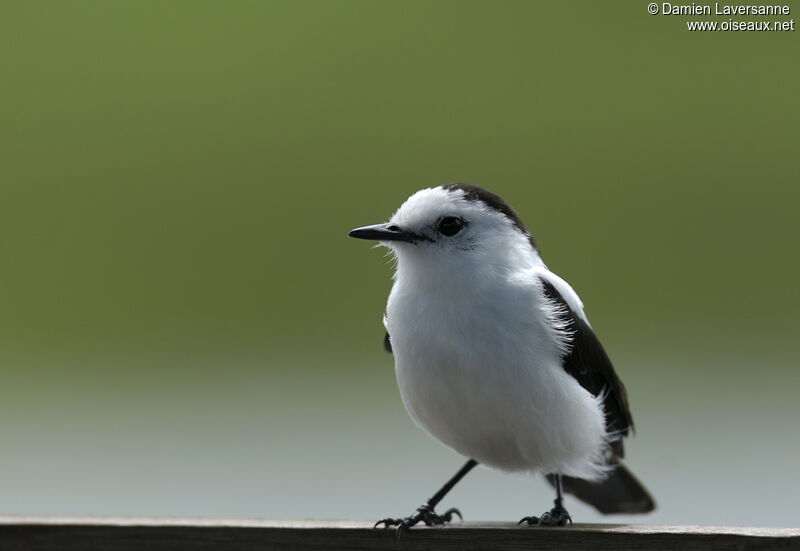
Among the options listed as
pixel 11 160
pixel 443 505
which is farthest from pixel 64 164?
pixel 443 505

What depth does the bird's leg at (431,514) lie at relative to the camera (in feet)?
9.33

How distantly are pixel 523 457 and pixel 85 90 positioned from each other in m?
3.52

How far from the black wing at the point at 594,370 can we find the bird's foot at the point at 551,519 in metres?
0.34

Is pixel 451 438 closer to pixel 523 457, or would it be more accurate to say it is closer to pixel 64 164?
pixel 523 457

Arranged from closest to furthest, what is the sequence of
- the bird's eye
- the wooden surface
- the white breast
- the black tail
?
the wooden surface, the white breast, the bird's eye, the black tail

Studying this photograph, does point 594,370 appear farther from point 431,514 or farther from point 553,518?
point 431,514

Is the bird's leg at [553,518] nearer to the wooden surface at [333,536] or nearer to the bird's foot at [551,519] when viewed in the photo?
the bird's foot at [551,519]

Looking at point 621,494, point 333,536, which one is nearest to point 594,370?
point 621,494

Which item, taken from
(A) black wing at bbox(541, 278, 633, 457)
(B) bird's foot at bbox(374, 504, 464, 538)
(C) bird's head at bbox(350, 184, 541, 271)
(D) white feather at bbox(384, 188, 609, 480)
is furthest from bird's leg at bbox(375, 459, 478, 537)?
(C) bird's head at bbox(350, 184, 541, 271)

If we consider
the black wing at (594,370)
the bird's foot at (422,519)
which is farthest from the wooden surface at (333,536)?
the black wing at (594,370)

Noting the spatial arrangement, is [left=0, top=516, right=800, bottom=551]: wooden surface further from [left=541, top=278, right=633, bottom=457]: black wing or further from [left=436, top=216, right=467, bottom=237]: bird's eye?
[left=436, top=216, right=467, bottom=237]: bird's eye

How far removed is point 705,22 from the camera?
14.1ft

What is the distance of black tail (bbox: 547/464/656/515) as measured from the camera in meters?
3.45

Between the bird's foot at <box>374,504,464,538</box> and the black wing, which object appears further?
the black wing
